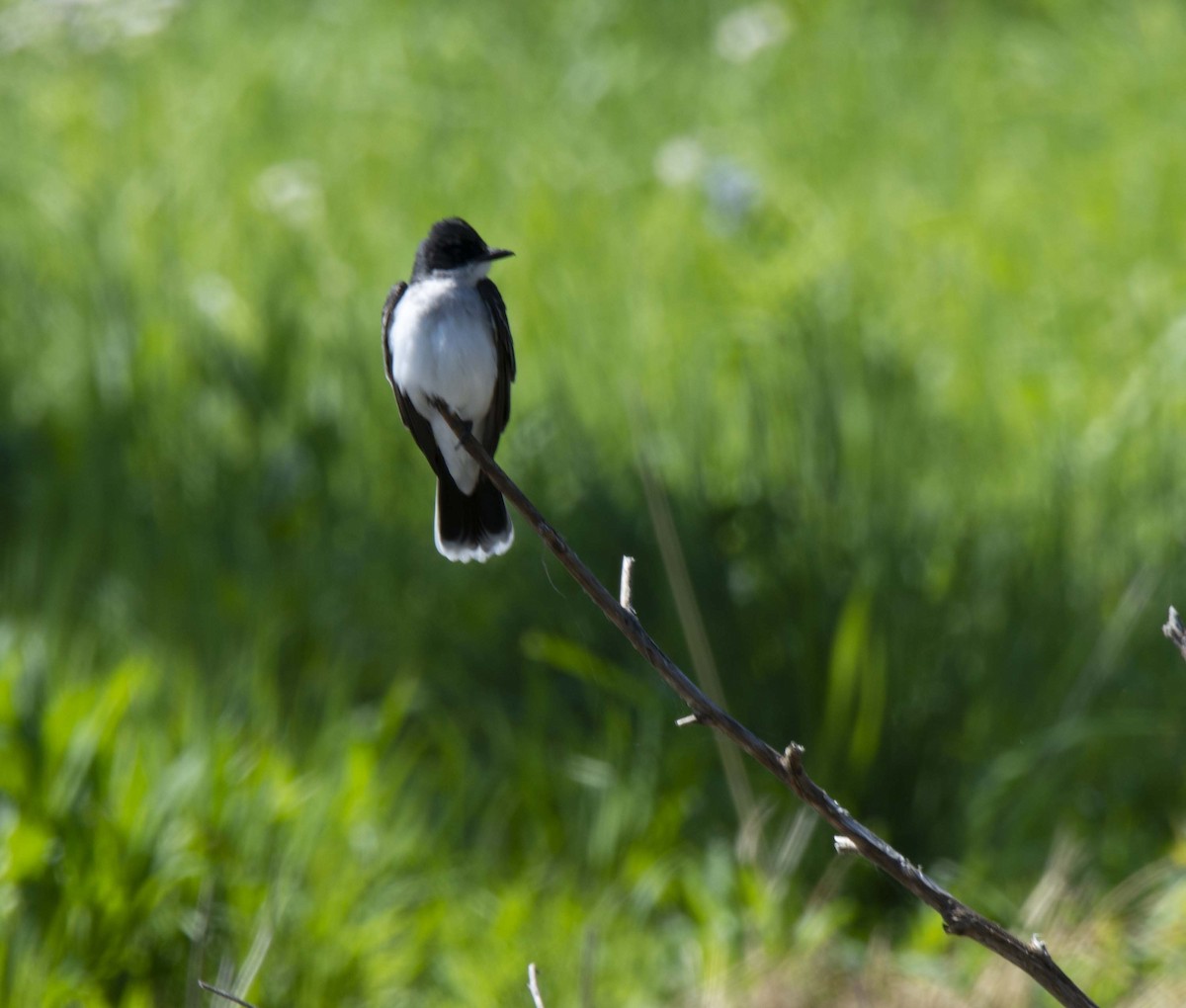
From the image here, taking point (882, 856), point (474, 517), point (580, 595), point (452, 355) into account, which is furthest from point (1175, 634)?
point (580, 595)

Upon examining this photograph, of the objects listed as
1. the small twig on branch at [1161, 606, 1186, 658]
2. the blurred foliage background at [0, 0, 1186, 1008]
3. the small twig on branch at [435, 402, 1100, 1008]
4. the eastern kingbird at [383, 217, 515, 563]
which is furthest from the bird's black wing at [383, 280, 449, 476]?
the small twig on branch at [1161, 606, 1186, 658]

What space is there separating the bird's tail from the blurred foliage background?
87 cm

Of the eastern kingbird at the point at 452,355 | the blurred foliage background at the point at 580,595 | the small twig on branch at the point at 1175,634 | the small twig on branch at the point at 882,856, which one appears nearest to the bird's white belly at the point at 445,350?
the eastern kingbird at the point at 452,355

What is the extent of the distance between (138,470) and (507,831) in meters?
1.63

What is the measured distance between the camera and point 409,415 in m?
2.37

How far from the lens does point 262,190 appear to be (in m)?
5.71

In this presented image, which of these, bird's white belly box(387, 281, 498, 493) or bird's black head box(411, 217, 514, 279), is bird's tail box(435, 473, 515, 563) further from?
bird's black head box(411, 217, 514, 279)

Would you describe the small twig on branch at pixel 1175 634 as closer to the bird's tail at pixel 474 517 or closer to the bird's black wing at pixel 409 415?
the bird's tail at pixel 474 517

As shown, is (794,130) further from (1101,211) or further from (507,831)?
(507,831)

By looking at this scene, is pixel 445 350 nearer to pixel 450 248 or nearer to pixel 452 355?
pixel 452 355

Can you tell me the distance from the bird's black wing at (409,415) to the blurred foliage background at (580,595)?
2.43ft

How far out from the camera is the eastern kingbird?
218 cm

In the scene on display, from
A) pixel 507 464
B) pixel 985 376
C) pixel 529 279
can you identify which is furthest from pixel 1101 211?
pixel 507 464

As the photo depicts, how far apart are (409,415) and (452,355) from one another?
0.46 ft
